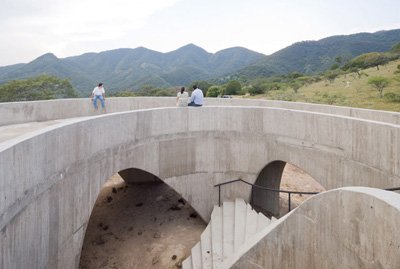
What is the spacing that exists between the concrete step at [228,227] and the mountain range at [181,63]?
208ft

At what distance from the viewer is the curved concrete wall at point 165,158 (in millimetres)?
3807

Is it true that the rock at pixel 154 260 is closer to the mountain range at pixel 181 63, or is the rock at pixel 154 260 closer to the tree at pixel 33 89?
the tree at pixel 33 89

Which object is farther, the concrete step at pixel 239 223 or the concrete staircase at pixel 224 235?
the concrete step at pixel 239 223

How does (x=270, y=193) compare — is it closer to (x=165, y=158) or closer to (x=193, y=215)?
(x=193, y=215)

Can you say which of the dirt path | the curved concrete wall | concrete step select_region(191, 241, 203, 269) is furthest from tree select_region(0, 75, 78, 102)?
concrete step select_region(191, 241, 203, 269)

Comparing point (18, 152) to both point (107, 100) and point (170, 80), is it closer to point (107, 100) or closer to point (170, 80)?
point (107, 100)

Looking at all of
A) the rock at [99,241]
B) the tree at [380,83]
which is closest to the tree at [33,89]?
the rock at [99,241]

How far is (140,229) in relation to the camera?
28.4ft

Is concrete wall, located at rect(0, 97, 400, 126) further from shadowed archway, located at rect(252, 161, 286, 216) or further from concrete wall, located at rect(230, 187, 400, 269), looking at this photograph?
concrete wall, located at rect(230, 187, 400, 269)

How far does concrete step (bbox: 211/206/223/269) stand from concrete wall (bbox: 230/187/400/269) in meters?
1.43

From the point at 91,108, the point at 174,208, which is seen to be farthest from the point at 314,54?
the point at 174,208

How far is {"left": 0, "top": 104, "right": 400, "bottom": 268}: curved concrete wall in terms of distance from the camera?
3.81 meters

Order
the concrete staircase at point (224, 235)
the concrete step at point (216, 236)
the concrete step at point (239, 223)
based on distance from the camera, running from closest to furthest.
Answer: the concrete step at point (216, 236)
the concrete staircase at point (224, 235)
the concrete step at point (239, 223)

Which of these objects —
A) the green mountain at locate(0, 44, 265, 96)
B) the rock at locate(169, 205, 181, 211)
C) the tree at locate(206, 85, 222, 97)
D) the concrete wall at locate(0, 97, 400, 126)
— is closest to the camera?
the concrete wall at locate(0, 97, 400, 126)
